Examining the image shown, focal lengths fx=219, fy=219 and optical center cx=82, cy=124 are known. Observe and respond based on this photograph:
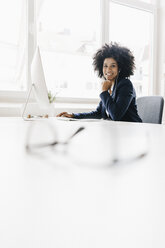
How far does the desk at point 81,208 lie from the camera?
95 mm

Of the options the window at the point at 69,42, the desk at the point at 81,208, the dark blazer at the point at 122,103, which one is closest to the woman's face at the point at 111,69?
the dark blazer at the point at 122,103

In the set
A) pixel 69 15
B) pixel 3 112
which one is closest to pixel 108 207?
pixel 3 112

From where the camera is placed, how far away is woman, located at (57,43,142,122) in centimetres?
149

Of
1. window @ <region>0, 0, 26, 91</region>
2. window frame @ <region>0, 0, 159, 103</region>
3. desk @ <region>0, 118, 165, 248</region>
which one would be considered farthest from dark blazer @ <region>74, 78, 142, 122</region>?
desk @ <region>0, 118, 165, 248</region>

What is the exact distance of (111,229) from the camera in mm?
103

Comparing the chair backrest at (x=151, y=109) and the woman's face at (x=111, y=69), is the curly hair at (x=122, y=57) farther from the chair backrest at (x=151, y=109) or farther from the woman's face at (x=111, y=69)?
the chair backrest at (x=151, y=109)

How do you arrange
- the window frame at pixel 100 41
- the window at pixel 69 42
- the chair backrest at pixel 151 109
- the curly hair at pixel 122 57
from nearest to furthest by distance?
the chair backrest at pixel 151 109, the curly hair at pixel 122 57, the window frame at pixel 100 41, the window at pixel 69 42

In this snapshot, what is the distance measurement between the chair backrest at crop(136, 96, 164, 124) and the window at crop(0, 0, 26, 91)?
4.26 feet

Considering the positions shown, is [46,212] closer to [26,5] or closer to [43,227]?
[43,227]

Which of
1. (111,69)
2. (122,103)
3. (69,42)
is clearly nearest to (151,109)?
(122,103)

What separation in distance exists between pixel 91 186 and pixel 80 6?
9.38ft

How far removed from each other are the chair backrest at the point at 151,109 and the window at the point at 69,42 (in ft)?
3.54

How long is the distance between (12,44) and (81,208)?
2.51m

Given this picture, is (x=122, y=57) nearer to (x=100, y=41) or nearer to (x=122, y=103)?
(x=122, y=103)
